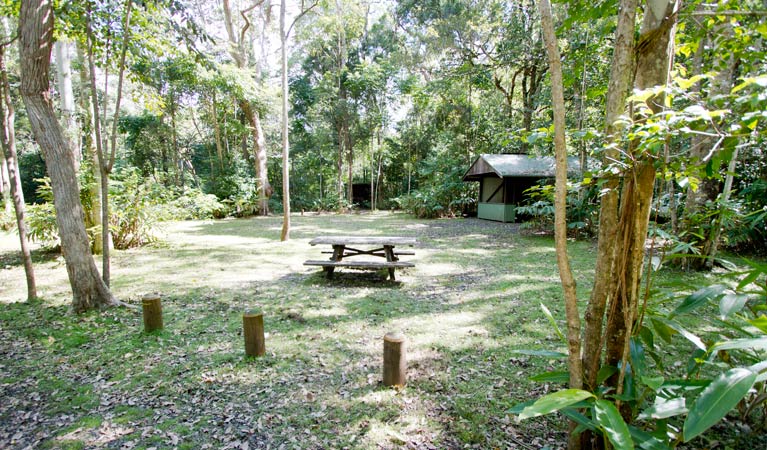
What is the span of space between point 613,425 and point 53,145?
550cm

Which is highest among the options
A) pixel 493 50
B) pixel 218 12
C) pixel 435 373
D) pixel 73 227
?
pixel 218 12

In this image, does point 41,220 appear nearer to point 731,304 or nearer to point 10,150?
point 10,150

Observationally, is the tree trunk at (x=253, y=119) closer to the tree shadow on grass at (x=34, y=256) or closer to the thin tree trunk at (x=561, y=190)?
the tree shadow on grass at (x=34, y=256)

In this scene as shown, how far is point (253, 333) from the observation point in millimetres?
3354

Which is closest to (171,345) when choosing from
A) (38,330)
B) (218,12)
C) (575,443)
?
(38,330)

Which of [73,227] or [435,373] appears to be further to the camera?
[73,227]

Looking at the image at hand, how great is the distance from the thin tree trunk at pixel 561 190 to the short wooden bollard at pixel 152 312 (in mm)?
3947

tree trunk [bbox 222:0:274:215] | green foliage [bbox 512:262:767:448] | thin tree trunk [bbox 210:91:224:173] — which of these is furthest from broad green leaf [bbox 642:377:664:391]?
thin tree trunk [bbox 210:91:224:173]

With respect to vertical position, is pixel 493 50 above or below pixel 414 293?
above

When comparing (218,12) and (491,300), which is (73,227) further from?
(218,12)

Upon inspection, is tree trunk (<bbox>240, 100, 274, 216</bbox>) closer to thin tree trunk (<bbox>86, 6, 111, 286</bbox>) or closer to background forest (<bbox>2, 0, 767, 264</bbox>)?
background forest (<bbox>2, 0, 767, 264</bbox>)

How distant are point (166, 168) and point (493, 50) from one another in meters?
20.0

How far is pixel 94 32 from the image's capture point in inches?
187

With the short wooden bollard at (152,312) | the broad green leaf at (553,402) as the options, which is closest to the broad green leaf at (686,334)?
the broad green leaf at (553,402)
